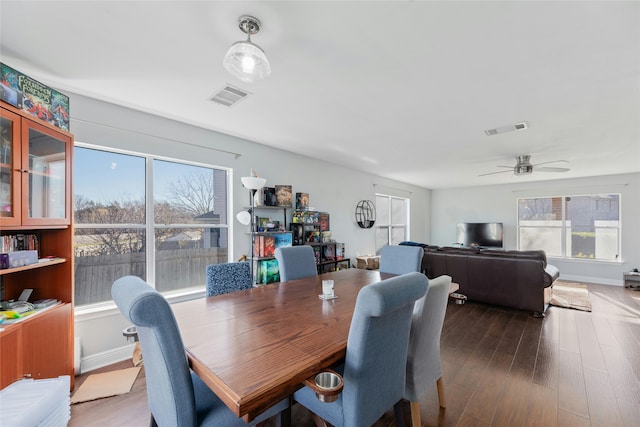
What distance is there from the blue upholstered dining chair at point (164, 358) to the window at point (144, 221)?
6.29 feet

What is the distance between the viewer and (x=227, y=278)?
2262 millimetres

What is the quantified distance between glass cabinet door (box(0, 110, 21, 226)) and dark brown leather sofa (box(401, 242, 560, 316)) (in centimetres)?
481

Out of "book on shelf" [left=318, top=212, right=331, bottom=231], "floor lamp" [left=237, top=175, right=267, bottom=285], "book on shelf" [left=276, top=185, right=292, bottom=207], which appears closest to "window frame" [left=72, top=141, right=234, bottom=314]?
"floor lamp" [left=237, top=175, right=267, bottom=285]

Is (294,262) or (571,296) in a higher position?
(294,262)

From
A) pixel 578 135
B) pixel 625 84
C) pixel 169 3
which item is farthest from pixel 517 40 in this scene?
pixel 578 135

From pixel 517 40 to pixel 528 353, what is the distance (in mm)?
2832

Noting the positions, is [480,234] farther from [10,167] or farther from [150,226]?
[10,167]

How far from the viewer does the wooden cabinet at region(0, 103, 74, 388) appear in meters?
1.59

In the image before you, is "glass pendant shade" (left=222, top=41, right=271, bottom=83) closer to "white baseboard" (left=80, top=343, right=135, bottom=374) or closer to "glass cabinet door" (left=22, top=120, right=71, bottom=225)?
"glass cabinet door" (left=22, top=120, right=71, bottom=225)

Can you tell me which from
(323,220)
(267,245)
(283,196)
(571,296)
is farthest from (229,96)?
(571,296)

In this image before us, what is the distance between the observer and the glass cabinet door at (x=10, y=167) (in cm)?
158

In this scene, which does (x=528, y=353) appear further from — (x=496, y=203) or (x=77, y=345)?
(x=496, y=203)

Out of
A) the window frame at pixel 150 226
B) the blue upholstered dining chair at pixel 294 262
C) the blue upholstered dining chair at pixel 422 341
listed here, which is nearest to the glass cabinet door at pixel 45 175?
the window frame at pixel 150 226

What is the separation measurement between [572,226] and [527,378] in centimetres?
591
